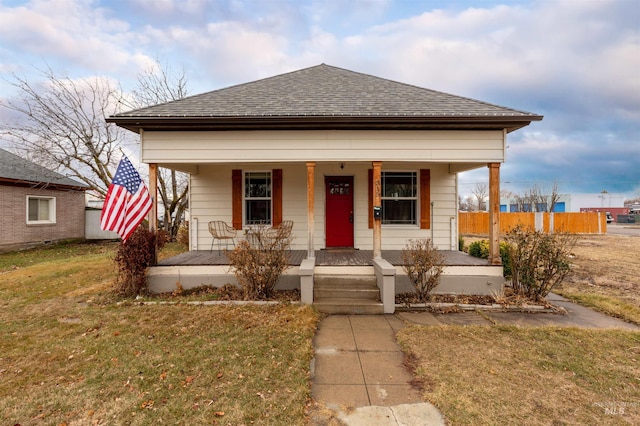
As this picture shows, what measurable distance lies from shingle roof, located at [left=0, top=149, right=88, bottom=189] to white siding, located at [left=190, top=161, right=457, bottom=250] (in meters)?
11.1

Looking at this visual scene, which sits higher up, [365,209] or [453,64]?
[453,64]

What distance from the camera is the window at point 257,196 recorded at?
837 centimetres

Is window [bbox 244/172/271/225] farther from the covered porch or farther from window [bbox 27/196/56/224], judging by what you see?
window [bbox 27/196/56/224]

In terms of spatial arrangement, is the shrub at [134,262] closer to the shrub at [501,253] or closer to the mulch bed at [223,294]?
the mulch bed at [223,294]

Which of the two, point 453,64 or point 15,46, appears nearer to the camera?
point 15,46

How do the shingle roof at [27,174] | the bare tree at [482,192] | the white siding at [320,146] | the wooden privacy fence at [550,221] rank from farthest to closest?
the bare tree at [482,192]
the wooden privacy fence at [550,221]
the shingle roof at [27,174]
the white siding at [320,146]

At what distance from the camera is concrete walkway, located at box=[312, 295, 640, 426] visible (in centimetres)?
262

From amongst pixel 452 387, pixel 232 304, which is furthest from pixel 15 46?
pixel 452 387

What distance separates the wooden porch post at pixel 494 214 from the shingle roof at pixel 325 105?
1.18m

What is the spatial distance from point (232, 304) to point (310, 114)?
13.9 feet

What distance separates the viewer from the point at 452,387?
296 cm

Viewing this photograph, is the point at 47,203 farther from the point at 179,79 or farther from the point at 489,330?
the point at 489,330

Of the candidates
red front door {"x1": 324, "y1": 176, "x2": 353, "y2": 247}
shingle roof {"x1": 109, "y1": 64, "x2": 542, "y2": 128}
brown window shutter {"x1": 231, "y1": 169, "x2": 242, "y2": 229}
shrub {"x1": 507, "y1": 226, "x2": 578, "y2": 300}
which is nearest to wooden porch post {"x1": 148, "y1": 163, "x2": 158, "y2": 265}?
shingle roof {"x1": 109, "y1": 64, "x2": 542, "y2": 128}

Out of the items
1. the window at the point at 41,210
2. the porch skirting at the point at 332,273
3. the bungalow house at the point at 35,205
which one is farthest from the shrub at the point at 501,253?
the window at the point at 41,210
